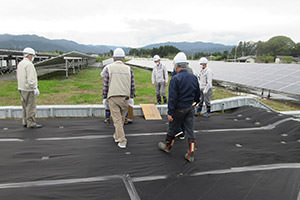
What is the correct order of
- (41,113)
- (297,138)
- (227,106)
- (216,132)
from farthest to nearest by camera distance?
(227,106), (41,113), (216,132), (297,138)

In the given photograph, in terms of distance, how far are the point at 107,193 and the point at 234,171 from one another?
2.08 metres

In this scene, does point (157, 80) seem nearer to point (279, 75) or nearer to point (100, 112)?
point (100, 112)

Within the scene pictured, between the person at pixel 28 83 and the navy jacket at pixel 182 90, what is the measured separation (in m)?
3.36

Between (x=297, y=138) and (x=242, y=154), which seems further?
(x=297, y=138)

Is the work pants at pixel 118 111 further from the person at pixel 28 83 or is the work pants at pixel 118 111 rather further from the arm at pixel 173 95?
the person at pixel 28 83

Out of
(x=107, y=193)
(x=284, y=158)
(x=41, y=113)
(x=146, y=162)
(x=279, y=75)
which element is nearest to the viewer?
(x=107, y=193)

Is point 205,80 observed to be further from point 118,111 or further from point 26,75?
point 26,75

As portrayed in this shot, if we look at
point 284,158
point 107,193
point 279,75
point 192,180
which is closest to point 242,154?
point 284,158

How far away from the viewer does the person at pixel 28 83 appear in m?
4.46

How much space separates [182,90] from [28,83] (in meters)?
3.66

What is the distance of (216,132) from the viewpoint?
4953 mm

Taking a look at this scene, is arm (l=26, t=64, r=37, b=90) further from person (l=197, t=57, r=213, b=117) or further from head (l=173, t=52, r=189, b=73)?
person (l=197, t=57, r=213, b=117)

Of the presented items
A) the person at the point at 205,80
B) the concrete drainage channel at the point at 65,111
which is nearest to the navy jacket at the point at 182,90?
the person at the point at 205,80

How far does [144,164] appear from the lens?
10.8ft
